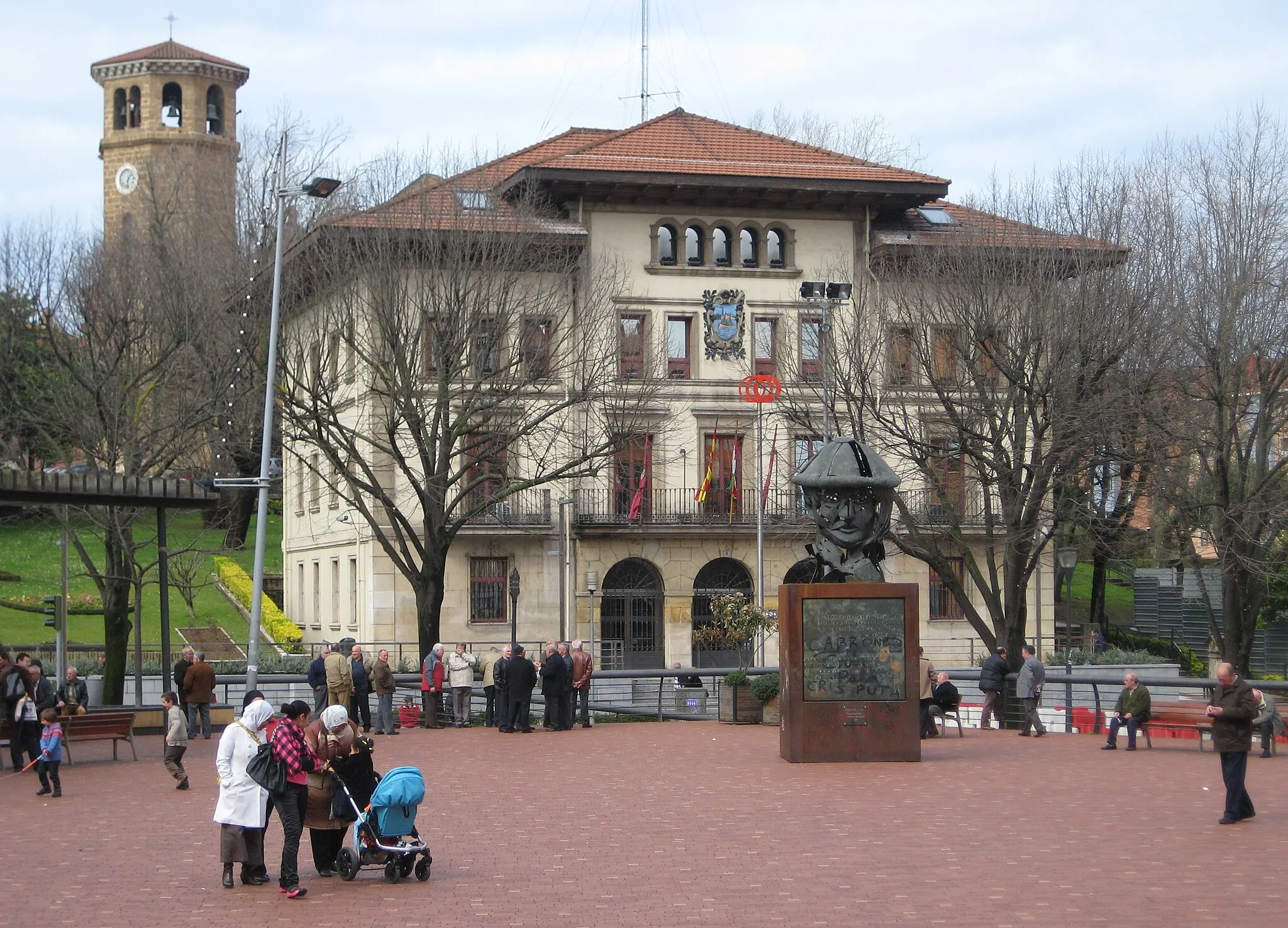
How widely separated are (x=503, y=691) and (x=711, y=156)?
24.9 metres

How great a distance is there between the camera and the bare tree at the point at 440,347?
36188mm

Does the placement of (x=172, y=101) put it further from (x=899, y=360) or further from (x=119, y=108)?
(x=899, y=360)

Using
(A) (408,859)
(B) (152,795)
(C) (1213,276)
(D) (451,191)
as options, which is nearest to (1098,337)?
(C) (1213,276)

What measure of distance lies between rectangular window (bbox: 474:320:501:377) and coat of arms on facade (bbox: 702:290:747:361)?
40.3 ft

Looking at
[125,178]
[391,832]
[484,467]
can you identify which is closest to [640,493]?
[484,467]

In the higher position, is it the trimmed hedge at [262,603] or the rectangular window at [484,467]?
the rectangular window at [484,467]

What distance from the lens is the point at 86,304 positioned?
36656 mm

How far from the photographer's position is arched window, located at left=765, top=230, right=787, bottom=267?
50.0m

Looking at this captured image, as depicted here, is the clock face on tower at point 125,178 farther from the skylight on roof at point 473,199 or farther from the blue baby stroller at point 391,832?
the blue baby stroller at point 391,832

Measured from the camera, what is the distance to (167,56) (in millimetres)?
107750

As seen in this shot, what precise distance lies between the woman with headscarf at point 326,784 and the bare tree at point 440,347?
2216cm

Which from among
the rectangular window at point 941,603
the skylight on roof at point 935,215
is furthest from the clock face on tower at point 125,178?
the rectangular window at point 941,603

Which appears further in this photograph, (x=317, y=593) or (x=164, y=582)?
(x=317, y=593)

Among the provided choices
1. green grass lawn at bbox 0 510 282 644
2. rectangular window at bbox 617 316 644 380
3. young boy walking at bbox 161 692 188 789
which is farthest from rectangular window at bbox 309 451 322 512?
young boy walking at bbox 161 692 188 789
